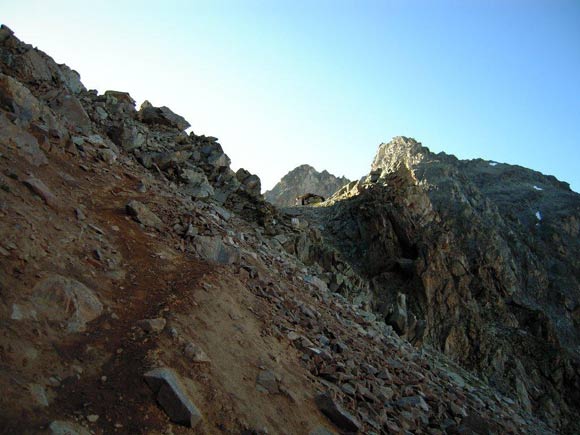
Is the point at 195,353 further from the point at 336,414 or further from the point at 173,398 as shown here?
the point at 336,414

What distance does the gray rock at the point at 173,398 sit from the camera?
17.0 feet

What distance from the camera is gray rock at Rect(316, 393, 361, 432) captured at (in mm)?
6777

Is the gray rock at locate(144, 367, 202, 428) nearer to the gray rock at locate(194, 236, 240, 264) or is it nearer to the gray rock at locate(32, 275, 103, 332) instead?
the gray rock at locate(32, 275, 103, 332)

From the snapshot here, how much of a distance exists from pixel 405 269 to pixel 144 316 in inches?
1184

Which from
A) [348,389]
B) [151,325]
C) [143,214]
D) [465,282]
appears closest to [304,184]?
[465,282]

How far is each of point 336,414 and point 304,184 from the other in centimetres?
10276

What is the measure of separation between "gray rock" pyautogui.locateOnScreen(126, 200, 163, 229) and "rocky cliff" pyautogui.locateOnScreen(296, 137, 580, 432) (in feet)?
63.3

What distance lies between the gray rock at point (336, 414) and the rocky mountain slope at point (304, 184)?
98.5m

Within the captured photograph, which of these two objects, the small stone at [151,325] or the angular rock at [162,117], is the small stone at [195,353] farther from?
the angular rock at [162,117]

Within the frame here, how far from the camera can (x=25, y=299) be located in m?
5.67

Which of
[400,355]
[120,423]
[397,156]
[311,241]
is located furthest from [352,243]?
[397,156]

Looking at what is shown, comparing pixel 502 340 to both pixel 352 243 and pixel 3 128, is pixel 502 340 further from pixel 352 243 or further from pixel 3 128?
pixel 3 128

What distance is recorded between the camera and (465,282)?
36188mm

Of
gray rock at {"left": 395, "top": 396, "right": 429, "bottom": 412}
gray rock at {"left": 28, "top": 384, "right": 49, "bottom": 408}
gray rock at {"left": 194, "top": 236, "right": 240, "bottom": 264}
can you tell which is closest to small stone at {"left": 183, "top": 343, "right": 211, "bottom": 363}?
gray rock at {"left": 28, "top": 384, "right": 49, "bottom": 408}
